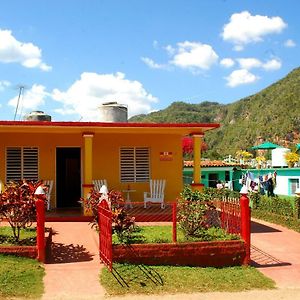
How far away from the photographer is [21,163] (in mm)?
14367

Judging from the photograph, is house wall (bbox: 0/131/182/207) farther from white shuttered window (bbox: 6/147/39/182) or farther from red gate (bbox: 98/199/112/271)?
red gate (bbox: 98/199/112/271)

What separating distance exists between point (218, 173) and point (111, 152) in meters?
18.4

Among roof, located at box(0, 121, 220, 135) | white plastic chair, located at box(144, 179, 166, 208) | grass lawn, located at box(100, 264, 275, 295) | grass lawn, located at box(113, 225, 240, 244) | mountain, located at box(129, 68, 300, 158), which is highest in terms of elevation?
mountain, located at box(129, 68, 300, 158)

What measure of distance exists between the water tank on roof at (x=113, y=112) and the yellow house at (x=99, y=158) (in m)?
1.89

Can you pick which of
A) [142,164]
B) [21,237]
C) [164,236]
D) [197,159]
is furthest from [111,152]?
[21,237]

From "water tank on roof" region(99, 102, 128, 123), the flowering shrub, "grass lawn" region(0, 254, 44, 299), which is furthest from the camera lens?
"water tank on roof" region(99, 102, 128, 123)

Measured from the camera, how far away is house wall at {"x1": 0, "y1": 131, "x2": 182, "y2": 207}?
14.4 m

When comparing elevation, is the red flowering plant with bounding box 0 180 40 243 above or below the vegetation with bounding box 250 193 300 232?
above

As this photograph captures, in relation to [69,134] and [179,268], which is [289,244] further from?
[69,134]

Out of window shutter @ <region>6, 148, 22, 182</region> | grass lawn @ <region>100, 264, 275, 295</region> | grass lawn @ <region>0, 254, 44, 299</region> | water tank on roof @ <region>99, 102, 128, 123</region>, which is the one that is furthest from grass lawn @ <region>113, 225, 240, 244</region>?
water tank on roof @ <region>99, 102, 128, 123</region>

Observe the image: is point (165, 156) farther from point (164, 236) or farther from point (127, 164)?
point (164, 236)

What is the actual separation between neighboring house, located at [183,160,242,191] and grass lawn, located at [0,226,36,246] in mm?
19989

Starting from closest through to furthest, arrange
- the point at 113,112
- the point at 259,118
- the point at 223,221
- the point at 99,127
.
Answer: the point at 223,221, the point at 99,127, the point at 113,112, the point at 259,118

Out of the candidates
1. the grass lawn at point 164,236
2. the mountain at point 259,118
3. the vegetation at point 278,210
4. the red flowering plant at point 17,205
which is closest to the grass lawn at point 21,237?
the red flowering plant at point 17,205
